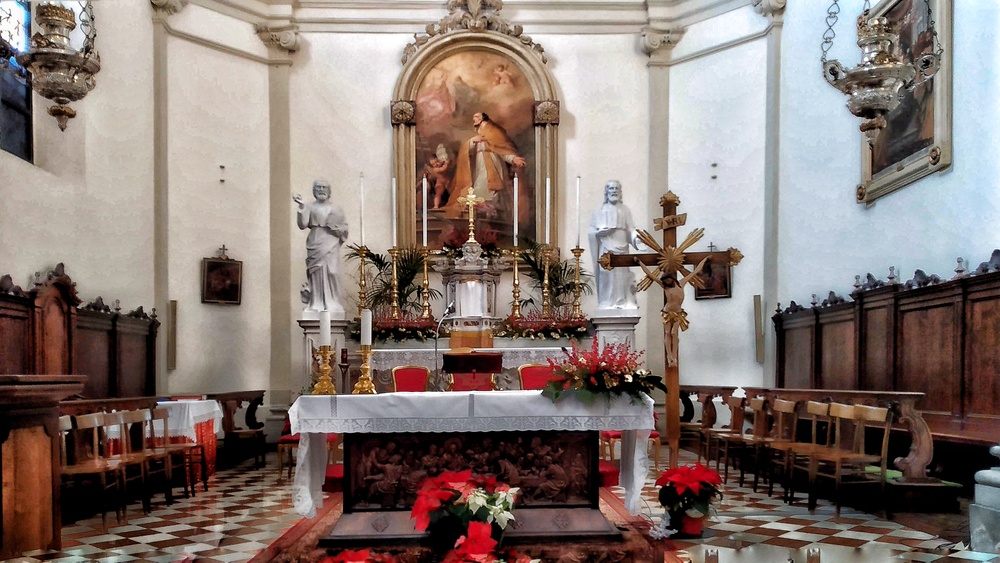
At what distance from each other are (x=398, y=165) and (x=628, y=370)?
7.25 metres

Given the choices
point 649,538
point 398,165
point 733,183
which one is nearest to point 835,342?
point 733,183

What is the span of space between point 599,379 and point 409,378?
3.63 meters

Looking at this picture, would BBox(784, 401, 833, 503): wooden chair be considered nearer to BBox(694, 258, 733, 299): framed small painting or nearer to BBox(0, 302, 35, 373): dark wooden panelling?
BBox(694, 258, 733, 299): framed small painting

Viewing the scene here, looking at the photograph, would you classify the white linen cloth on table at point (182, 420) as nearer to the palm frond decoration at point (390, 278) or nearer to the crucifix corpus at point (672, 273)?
the palm frond decoration at point (390, 278)

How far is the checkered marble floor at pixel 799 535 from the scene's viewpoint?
4.58m

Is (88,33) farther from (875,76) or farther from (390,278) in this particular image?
(875,76)

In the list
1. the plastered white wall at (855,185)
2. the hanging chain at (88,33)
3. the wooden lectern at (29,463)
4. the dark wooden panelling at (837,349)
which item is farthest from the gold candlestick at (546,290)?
the wooden lectern at (29,463)

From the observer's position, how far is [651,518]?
5.81m

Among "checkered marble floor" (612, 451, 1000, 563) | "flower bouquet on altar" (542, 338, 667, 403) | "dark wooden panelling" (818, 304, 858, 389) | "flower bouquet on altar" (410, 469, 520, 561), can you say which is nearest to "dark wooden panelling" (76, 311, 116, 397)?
"flower bouquet on altar" (410, 469, 520, 561)

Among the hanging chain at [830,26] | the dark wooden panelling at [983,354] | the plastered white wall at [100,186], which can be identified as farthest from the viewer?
the plastered white wall at [100,186]

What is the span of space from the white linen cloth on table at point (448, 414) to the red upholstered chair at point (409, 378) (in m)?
3.11

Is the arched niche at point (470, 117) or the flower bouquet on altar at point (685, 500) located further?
the arched niche at point (470, 117)

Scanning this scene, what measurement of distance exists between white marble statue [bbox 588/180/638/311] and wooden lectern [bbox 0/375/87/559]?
20.8 feet

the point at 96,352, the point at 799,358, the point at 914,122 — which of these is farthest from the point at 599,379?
the point at 96,352
